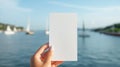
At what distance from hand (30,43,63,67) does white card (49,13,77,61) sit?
2cm

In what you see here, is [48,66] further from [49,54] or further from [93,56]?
[93,56]

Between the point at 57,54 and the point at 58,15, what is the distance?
11cm

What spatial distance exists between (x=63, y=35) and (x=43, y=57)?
0.09 m

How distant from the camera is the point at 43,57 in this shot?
0.81 metres

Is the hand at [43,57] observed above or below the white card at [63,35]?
below

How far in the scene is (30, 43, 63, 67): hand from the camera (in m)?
0.78

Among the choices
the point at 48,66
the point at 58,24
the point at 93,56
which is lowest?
the point at 93,56

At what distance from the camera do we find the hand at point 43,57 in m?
0.78

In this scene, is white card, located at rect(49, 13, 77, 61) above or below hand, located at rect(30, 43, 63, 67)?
above

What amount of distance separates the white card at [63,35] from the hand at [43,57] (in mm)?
20

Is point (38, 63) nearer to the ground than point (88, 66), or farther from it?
farther from it

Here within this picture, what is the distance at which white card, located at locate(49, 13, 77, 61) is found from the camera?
0.78 m

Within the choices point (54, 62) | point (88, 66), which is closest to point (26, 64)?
point (88, 66)

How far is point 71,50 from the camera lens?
0.78 meters
